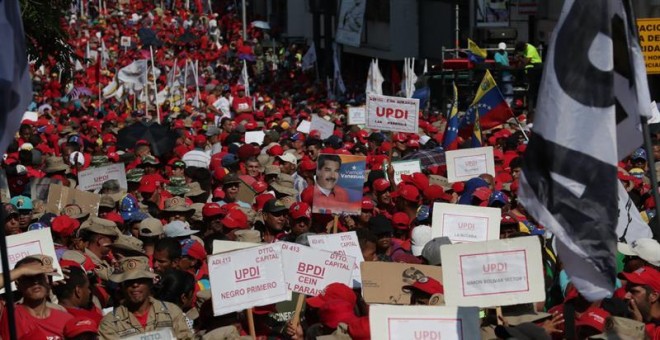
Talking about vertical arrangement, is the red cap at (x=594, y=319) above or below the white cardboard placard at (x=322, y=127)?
above

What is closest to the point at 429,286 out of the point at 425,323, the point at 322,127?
the point at 425,323

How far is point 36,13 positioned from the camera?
18.0 meters

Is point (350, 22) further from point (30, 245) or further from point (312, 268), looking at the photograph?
point (312, 268)

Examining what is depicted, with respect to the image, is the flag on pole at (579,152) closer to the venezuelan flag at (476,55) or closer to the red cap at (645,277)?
the red cap at (645,277)

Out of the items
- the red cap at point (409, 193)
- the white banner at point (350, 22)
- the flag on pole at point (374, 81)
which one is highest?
the red cap at point (409, 193)

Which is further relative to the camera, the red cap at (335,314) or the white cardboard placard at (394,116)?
the white cardboard placard at (394,116)

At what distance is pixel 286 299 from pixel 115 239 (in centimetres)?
262

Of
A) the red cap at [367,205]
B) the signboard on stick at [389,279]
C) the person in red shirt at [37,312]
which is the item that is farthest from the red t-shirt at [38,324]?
the red cap at [367,205]

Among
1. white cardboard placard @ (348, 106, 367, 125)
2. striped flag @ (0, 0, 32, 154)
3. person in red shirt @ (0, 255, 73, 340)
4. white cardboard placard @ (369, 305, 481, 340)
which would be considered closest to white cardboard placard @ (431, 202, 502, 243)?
person in red shirt @ (0, 255, 73, 340)

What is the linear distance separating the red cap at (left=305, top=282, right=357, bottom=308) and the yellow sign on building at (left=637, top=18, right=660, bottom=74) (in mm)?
12204

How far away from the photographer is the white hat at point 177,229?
481 inches

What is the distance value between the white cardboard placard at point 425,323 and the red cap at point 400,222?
454 cm

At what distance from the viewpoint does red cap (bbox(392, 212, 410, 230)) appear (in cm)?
1238

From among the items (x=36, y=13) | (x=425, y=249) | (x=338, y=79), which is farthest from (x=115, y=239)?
(x=338, y=79)
